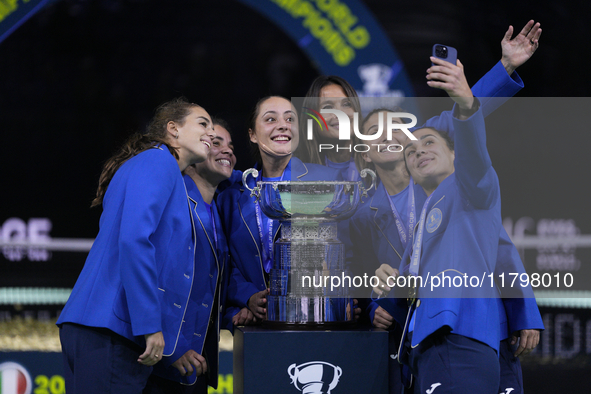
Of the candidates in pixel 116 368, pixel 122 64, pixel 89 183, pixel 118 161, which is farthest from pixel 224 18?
pixel 116 368

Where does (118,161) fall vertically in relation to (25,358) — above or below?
above

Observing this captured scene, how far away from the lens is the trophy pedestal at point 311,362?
1.84 metres

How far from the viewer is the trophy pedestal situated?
184 cm

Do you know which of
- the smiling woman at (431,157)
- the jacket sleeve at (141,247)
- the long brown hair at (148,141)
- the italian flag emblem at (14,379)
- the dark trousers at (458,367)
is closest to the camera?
the dark trousers at (458,367)

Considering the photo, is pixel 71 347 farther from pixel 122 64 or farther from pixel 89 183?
pixel 122 64

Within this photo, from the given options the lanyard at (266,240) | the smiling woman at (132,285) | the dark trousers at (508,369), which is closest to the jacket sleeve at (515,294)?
the dark trousers at (508,369)

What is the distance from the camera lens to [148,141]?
2221 mm

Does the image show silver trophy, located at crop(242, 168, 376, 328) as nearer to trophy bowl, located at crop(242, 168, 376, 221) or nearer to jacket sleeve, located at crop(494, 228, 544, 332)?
trophy bowl, located at crop(242, 168, 376, 221)

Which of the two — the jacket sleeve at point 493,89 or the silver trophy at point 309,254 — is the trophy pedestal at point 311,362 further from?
the jacket sleeve at point 493,89

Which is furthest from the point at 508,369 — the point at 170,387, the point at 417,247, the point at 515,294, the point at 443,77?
the point at 170,387

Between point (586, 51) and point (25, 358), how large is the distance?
12.2 feet

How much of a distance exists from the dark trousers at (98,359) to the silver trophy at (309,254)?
1.59ft

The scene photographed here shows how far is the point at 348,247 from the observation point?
2332mm

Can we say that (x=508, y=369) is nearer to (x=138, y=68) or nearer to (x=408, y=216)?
(x=408, y=216)
